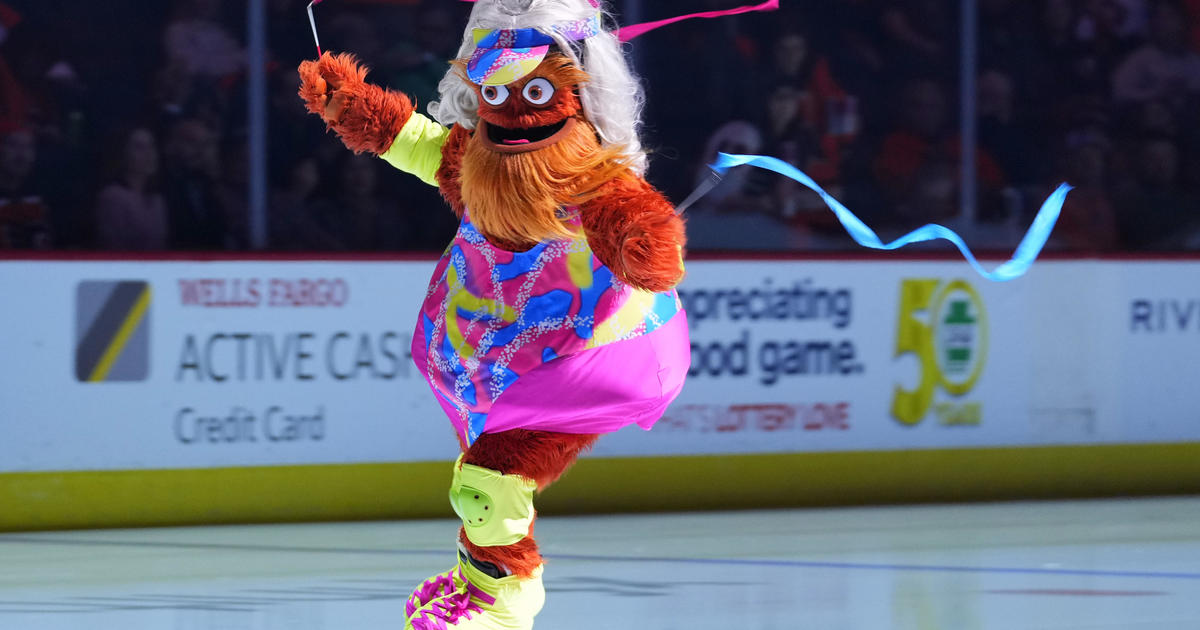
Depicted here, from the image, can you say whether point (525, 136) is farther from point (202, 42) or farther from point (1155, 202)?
point (1155, 202)

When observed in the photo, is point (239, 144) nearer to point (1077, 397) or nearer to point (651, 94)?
point (651, 94)

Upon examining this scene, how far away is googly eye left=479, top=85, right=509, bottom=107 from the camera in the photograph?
133 inches

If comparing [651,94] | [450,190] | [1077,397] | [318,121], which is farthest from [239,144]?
[1077,397]

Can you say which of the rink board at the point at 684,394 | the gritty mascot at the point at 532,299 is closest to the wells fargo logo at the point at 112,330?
the rink board at the point at 684,394

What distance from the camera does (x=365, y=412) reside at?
6.51 m

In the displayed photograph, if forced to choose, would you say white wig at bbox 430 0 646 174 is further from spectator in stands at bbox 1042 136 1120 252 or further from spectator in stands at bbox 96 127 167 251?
spectator in stands at bbox 1042 136 1120 252

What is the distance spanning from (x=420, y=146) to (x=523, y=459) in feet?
2.57

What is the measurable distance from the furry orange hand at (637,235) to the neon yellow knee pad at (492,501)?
0.49 metres

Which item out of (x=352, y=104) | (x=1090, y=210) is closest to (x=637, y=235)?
(x=352, y=104)

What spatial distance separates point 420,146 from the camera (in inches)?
148

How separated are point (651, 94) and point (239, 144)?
166 centimetres

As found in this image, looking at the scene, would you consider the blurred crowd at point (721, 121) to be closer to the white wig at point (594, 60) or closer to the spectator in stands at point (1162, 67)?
the spectator in stands at point (1162, 67)

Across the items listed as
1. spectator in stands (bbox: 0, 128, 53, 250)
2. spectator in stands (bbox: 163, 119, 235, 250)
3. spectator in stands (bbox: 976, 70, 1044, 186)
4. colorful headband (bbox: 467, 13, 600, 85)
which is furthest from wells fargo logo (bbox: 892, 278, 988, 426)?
colorful headband (bbox: 467, 13, 600, 85)

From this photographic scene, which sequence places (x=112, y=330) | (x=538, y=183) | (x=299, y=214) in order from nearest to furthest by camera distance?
(x=538, y=183) < (x=112, y=330) < (x=299, y=214)
